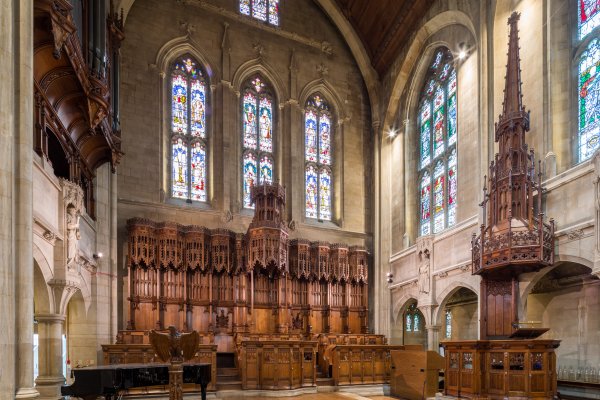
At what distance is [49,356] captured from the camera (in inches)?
374

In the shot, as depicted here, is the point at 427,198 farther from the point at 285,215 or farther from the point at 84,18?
the point at 84,18

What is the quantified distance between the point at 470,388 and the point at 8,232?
8.52 m

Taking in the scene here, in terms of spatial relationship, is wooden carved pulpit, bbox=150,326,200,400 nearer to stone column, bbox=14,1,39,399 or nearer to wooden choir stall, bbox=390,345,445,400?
stone column, bbox=14,1,39,399

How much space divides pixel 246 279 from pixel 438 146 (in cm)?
781

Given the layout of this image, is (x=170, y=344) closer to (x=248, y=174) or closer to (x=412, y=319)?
(x=248, y=174)

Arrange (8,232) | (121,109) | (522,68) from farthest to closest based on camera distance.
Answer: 1. (121,109)
2. (522,68)
3. (8,232)

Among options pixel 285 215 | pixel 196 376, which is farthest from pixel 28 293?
pixel 285 215

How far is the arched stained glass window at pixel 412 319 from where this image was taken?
21703 mm

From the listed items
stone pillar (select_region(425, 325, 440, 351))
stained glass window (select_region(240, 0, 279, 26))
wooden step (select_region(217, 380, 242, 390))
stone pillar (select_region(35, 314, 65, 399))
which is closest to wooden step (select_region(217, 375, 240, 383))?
wooden step (select_region(217, 380, 242, 390))

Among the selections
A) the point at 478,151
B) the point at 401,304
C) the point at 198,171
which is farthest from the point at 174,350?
the point at 401,304

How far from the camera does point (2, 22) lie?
19.7ft

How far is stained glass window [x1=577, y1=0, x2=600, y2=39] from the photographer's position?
11.5m

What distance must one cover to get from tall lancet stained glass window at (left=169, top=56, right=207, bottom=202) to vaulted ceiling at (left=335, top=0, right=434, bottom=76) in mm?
6731

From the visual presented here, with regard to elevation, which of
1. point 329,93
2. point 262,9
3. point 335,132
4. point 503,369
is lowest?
point 503,369
